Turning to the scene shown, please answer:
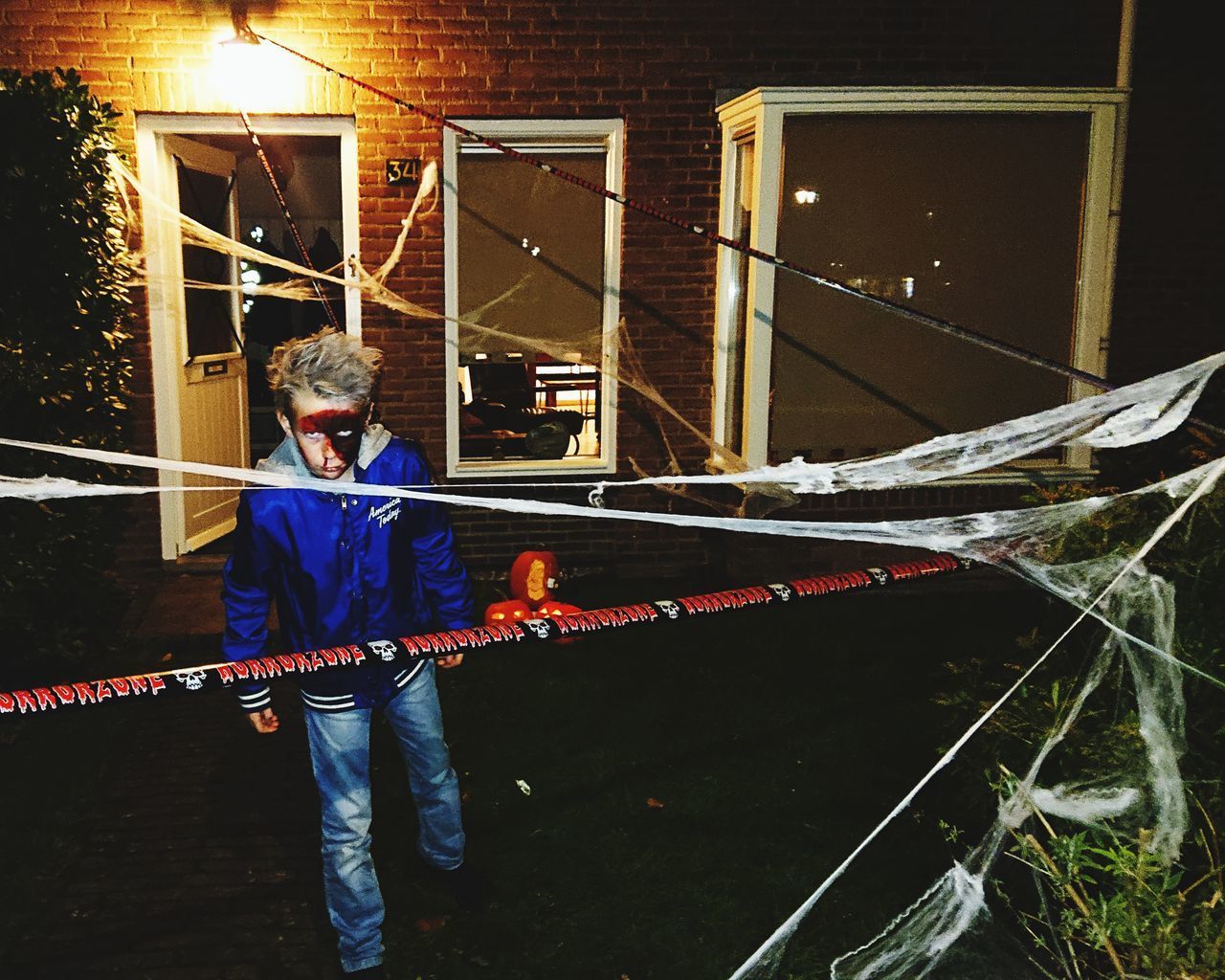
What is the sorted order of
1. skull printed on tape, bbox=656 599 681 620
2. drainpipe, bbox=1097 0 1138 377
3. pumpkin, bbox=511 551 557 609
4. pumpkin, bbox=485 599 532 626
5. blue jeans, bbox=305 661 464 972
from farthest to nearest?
drainpipe, bbox=1097 0 1138 377, pumpkin, bbox=511 551 557 609, pumpkin, bbox=485 599 532 626, blue jeans, bbox=305 661 464 972, skull printed on tape, bbox=656 599 681 620

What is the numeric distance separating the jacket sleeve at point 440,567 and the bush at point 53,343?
2.91 metres

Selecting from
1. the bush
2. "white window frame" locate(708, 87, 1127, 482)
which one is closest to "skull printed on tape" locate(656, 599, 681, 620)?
the bush

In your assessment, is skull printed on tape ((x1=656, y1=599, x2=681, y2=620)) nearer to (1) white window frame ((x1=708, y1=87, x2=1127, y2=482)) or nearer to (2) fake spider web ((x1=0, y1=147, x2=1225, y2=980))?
(2) fake spider web ((x1=0, y1=147, x2=1225, y2=980))

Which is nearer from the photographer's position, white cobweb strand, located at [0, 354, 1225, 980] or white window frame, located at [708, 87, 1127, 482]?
white cobweb strand, located at [0, 354, 1225, 980]

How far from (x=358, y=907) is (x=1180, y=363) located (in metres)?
6.91

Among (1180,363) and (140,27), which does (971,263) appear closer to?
(1180,363)

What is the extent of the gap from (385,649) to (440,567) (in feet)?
1.66

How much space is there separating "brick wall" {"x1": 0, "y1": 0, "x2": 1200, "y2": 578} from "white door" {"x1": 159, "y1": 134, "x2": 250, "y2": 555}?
265 mm

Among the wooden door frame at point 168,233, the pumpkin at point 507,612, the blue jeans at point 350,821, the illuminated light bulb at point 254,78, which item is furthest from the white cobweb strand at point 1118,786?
the illuminated light bulb at point 254,78

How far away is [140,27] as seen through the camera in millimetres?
6930

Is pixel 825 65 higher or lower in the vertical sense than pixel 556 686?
higher

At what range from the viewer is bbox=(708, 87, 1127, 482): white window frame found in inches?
Result: 276

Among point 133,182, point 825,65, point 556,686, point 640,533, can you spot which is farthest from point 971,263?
point 133,182

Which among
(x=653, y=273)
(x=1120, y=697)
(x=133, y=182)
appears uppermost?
(x=133, y=182)
